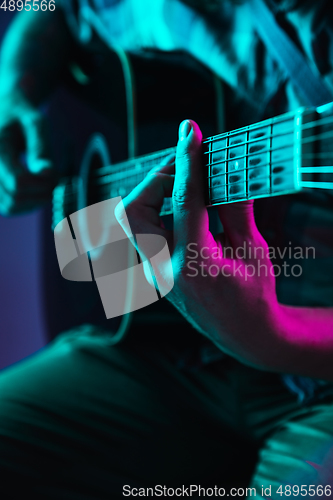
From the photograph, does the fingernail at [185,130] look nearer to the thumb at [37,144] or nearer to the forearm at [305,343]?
the forearm at [305,343]

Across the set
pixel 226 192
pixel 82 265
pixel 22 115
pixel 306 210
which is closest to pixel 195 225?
pixel 226 192

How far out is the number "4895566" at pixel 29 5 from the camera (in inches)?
29.4

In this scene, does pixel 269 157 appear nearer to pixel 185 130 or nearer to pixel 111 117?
pixel 185 130

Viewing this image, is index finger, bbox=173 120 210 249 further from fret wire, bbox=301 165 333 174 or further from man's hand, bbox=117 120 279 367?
fret wire, bbox=301 165 333 174

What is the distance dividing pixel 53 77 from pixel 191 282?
791mm

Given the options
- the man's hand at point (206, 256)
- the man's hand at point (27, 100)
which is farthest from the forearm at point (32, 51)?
the man's hand at point (206, 256)

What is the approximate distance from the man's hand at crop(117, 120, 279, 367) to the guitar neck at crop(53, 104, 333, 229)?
20 mm

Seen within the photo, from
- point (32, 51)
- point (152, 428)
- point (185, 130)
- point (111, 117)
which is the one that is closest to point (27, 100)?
point (32, 51)

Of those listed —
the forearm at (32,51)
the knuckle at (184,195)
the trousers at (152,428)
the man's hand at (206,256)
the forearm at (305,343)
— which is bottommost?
the trousers at (152,428)

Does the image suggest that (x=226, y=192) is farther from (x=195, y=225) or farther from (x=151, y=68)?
(x=151, y=68)

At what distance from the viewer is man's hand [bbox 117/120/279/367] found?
367 mm

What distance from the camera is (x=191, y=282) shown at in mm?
396

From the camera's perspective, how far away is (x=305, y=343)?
0.47 m

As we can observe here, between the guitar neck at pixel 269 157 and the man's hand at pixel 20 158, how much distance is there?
59 cm
